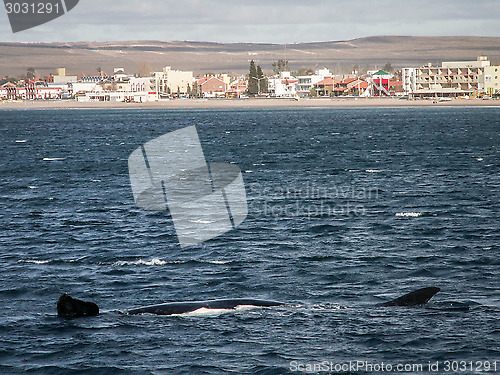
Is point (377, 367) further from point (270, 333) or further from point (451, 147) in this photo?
point (451, 147)

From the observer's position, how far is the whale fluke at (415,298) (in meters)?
21.3

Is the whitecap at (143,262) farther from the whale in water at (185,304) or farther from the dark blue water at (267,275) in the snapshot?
the whale in water at (185,304)

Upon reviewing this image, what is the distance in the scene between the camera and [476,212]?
37.9 m

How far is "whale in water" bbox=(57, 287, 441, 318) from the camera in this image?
20.6 m

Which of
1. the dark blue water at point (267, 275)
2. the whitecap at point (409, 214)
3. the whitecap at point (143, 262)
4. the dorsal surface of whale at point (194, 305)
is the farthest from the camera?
the whitecap at point (409, 214)

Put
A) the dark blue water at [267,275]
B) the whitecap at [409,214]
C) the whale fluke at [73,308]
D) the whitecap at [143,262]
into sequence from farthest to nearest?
the whitecap at [409,214]
the whitecap at [143,262]
the whale fluke at [73,308]
the dark blue water at [267,275]

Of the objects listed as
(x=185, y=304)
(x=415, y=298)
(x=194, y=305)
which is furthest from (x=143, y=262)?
(x=415, y=298)

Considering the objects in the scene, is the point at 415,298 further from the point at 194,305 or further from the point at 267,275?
the point at 194,305

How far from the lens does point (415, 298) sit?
21.4m

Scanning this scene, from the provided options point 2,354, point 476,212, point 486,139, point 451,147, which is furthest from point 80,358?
point 486,139

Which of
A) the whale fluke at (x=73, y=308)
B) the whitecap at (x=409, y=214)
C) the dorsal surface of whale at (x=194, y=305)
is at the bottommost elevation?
the whitecap at (x=409, y=214)

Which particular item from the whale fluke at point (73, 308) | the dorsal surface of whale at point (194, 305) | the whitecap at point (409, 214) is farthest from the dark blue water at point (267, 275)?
the dorsal surface of whale at point (194, 305)

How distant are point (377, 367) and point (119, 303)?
900cm

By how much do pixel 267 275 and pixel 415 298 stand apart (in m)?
5.99
